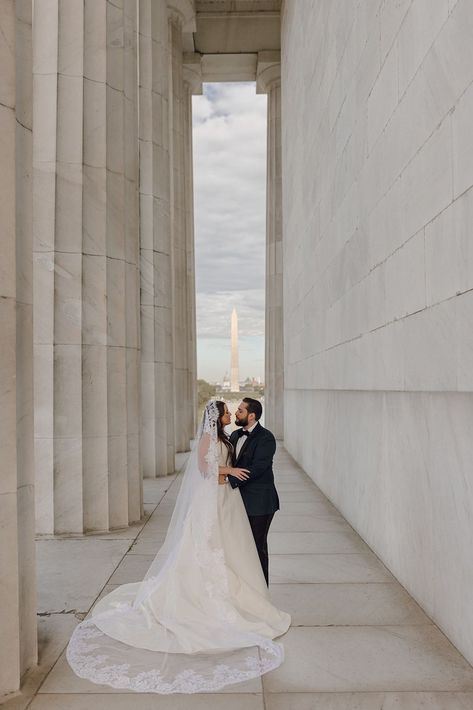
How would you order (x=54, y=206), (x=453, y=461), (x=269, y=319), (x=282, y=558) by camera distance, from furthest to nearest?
(x=269, y=319), (x=54, y=206), (x=282, y=558), (x=453, y=461)

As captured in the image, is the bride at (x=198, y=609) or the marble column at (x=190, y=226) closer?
the bride at (x=198, y=609)

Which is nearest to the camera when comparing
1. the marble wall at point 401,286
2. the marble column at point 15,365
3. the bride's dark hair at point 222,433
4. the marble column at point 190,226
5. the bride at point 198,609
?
the marble column at point 15,365

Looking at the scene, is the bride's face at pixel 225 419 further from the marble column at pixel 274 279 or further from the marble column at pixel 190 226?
the marble column at pixel 274 279

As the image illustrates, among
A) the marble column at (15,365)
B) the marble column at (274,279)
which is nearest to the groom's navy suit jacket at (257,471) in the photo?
the marble column at (15,365)

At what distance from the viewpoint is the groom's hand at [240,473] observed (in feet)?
22.1

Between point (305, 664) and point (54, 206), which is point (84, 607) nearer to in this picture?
point (305, 664)

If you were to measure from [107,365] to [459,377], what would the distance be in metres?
6.72

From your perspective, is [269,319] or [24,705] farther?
[269,319]

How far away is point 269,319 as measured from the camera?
91.0 ft

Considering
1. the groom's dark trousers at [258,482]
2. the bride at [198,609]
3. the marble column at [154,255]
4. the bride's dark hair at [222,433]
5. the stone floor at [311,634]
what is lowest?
the stone floor at [311,634]

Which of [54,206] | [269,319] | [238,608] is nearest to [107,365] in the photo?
[54,206]

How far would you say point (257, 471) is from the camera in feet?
22.5

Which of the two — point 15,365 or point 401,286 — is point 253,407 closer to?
point 401,286

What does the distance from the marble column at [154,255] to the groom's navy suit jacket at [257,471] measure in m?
9.72
